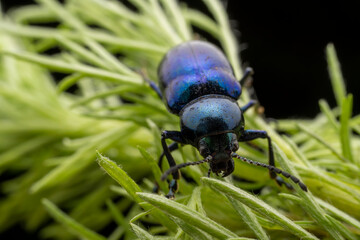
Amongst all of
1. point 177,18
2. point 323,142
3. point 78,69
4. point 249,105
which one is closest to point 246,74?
point 249,105

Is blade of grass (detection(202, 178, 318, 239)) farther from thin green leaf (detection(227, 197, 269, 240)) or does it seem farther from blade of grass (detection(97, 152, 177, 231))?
blade of grass (detection(97, 152, 177, 231))

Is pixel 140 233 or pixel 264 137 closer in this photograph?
pixel 140 233

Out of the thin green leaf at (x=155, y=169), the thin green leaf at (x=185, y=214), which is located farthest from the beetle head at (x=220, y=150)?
the thin green leaf at (x=185, y=214)

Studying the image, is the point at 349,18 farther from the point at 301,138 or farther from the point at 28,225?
the point at 28,225

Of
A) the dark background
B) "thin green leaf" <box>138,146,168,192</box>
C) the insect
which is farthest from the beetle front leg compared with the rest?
the dark background

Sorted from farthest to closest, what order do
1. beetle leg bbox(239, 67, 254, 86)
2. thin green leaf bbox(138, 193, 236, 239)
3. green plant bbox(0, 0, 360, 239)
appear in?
beetle leg bbox(239, 67, 254, 86) < green plant bbox(0, 0, 360, 239) < thin green leaf bbox(138, 193, 236, 239)

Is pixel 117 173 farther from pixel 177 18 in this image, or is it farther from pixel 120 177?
pixel 177 18
